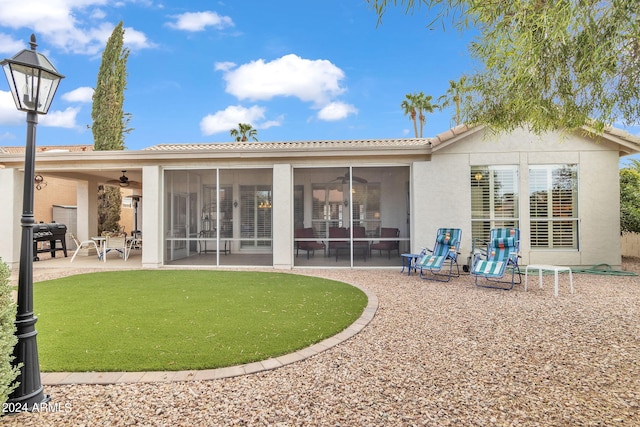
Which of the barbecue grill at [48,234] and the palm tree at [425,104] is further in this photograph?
the palm tree at [425,104]

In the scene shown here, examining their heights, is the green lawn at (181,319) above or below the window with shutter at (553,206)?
below

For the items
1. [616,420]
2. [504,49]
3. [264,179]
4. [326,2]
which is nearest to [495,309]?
[616,420]

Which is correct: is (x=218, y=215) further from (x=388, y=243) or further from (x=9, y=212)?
(x=9, y=212)

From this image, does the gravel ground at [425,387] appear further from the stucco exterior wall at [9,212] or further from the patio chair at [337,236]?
the stucco exterior wall at [9,212]

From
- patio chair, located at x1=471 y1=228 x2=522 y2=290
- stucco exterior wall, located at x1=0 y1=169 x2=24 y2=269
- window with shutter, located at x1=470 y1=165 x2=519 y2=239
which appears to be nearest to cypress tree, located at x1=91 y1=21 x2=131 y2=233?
stucco exterior wall, located at x1=0 y1=169 x2=24 y2=269

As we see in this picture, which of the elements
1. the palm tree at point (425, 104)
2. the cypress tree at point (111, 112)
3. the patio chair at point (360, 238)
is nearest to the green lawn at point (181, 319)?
the patio chair at point (360, 238)

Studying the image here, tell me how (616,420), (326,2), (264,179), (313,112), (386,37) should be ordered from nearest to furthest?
1. (616,420)
2. (264,179)
3. (326,2)
4. (386,37)
5. (313,112)

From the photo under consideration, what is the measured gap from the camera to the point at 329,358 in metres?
3.77

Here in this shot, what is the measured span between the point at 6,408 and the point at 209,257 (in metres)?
8.58

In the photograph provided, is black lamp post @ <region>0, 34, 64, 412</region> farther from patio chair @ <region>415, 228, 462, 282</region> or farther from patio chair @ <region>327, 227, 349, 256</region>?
patio chair @ <region>327, 227, 349, 256</region>

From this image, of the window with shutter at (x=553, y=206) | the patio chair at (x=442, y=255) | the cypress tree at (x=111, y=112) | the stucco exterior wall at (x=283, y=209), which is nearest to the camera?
the patio chair at (x=442, y=255)

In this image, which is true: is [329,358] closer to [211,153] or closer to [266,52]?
[211,153]

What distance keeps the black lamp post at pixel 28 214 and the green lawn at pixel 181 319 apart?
2.32ft

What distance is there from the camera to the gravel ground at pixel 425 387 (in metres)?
2.65
